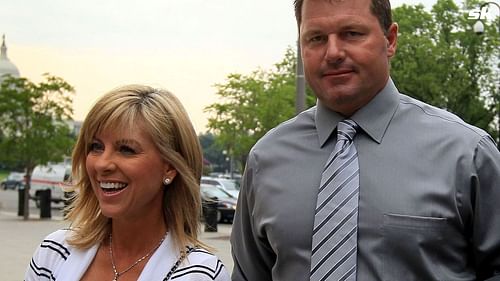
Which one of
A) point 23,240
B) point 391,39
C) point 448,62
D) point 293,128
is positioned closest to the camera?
point 391,39

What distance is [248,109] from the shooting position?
3534cm

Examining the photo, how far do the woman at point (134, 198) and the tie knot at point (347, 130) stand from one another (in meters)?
0.58

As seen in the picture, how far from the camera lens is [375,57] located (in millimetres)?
2662

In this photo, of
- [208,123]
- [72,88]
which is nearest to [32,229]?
[72,88]

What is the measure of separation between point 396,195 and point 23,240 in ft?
54.5

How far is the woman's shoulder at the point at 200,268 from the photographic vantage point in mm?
2866

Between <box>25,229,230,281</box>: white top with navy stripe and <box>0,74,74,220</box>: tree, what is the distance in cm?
2292

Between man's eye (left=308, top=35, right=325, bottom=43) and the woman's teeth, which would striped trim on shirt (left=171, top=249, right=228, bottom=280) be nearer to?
the woman's teeth

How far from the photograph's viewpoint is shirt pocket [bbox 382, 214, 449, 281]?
2.54m

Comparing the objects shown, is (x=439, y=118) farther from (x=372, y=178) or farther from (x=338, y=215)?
(x=338, y=215)

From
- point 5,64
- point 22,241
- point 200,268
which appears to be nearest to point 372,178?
point 200,268

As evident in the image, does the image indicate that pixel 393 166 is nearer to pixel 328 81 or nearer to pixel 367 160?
pixel 367 160

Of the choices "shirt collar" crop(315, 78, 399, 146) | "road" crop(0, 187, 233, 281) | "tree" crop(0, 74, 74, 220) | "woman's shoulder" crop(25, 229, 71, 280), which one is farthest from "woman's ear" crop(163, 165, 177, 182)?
"tree" crop(0, 74, 74, 220)

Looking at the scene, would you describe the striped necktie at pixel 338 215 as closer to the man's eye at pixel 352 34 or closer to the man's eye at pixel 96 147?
the man's eye at pixel 352 34
